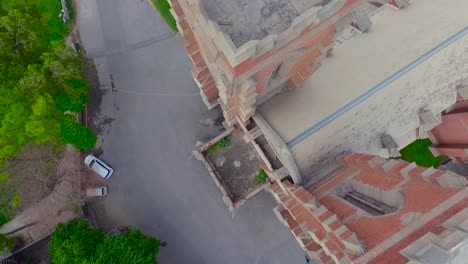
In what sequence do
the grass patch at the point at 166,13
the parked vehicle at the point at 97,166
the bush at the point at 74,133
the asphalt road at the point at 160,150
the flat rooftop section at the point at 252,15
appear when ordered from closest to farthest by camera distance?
1. the flat rooftop section at the point at 252,15
2. the bush at the point at 74,133
3. the parked vehicle at the point at 97,166
4. the asphalt road at the point at 160,150
5. the grass patch at the point at 166,13

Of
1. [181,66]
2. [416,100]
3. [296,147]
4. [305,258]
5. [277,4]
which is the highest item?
[181,66]

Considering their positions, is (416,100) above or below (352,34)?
below

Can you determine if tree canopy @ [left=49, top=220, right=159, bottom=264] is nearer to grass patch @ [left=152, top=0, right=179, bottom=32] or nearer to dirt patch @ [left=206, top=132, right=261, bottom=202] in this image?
dirt patch @ [left=206, top=132, right=261, bottom=202]

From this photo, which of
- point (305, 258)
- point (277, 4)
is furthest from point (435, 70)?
point (305, 258)

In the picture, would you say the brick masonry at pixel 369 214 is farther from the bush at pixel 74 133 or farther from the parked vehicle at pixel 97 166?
the bush at pixel 74 133

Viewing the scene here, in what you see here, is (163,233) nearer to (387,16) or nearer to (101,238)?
(101,238)

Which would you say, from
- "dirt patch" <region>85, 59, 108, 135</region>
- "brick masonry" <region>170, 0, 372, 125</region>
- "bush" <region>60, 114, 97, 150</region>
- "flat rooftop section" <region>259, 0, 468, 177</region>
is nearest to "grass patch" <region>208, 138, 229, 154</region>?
"flat rooftop section" <region>259, 0, 468, 177</region>

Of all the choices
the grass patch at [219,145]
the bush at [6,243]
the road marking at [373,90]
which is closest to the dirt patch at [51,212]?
the bush at [6,243]
